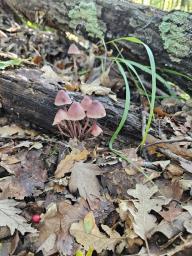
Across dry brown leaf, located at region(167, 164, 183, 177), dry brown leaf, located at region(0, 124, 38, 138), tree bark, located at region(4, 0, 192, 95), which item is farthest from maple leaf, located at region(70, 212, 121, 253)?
tree bark, located at region(4, 0, 192, 95)

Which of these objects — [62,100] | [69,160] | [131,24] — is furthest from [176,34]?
[69,160]

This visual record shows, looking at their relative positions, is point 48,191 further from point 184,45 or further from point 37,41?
point 37,41

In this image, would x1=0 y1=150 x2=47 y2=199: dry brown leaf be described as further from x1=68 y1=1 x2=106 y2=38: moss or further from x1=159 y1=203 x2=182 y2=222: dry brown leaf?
x1=68 y1=1 x2=106 y2=38: moss

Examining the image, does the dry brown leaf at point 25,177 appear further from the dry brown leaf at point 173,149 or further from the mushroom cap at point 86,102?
the dry brown leaf at point 173,149

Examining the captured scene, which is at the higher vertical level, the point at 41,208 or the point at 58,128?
the point at 58,128

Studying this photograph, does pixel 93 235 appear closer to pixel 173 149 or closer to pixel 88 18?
pixel 173 149

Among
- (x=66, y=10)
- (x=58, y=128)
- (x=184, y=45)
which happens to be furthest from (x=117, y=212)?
(x=66, y=10)
